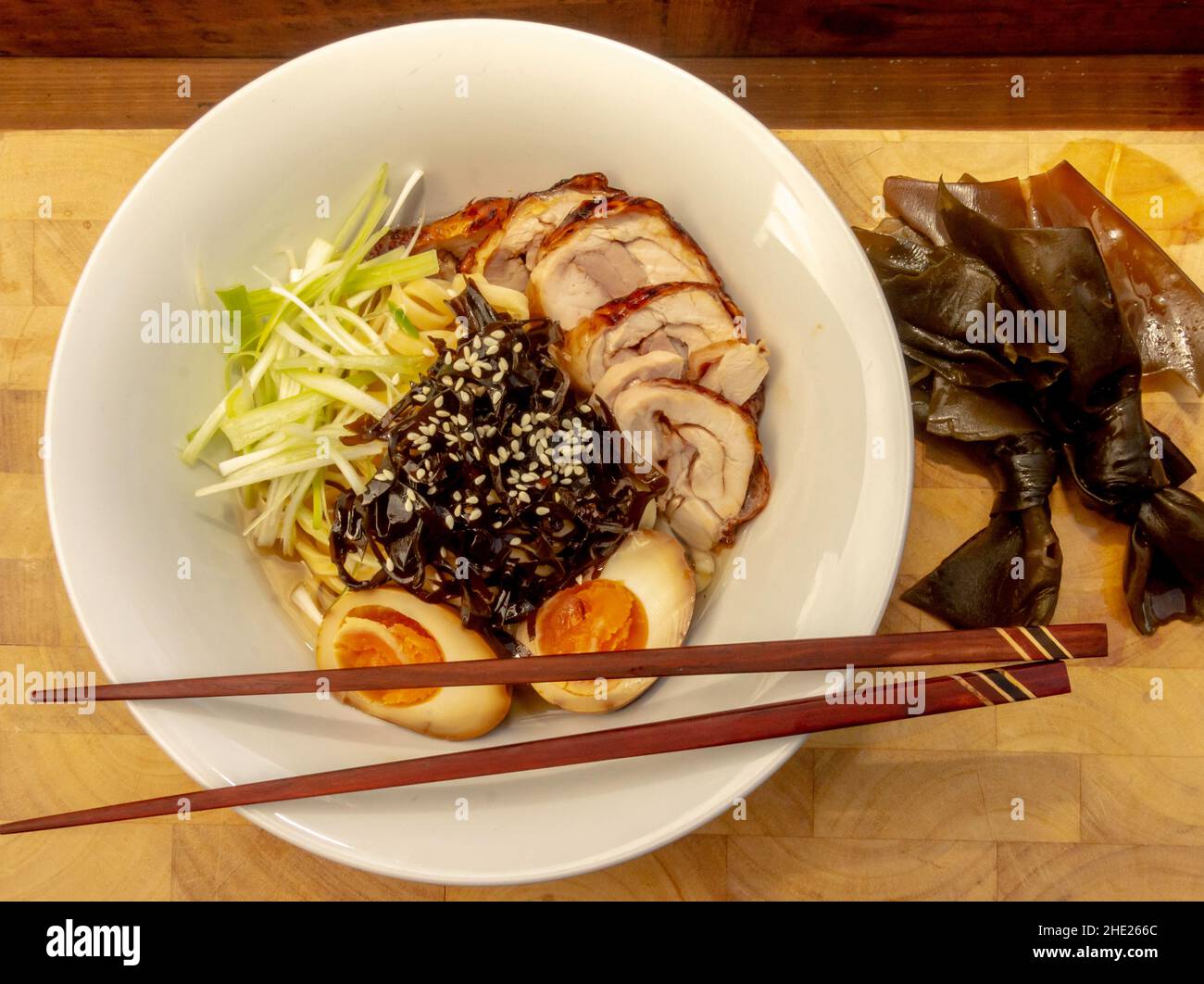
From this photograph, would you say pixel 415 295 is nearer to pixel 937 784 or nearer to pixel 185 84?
pixel 185 84

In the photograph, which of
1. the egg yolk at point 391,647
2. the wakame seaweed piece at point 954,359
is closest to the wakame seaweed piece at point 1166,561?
the wakame seaweed piece at point 954,359

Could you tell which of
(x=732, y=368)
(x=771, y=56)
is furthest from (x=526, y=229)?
(x=771, y=56)

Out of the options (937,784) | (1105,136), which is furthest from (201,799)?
(1105,136)

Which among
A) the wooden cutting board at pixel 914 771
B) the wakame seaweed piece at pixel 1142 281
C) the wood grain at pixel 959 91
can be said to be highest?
the wood grain at pixel 959 91

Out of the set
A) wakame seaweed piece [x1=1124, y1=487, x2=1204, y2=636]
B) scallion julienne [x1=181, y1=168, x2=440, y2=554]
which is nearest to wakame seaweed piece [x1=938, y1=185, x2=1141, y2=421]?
wakame seaweed piece [x1=1124, y1=487, x2=1204, y2=636]

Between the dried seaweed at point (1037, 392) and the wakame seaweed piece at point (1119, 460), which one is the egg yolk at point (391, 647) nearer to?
the dried seaweed at point (1037, 392)

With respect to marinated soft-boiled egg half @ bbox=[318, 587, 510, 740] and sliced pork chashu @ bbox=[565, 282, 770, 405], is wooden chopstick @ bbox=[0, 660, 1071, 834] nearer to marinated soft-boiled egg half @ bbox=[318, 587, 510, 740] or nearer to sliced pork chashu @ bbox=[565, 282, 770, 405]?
marinated soft-boiled egg half @ bbox=[318, 587, 510, 740]
